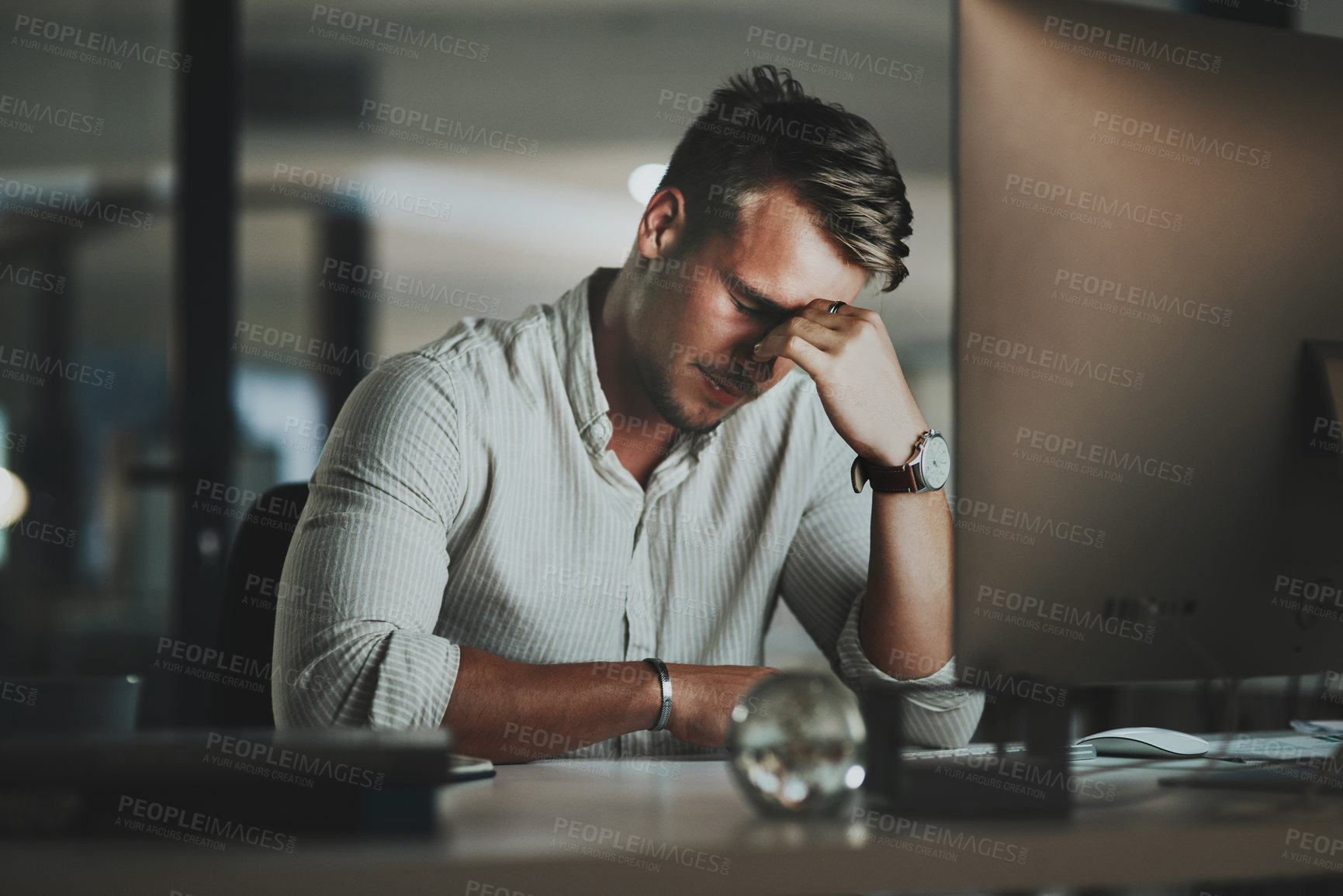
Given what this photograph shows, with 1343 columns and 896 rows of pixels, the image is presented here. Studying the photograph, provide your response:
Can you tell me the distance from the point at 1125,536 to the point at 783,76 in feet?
4.08

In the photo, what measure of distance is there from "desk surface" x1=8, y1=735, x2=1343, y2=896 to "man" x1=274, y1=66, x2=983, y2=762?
48 centimetres

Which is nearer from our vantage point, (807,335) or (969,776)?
(969,776)

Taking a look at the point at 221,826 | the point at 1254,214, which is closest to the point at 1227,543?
the point at 1254,214

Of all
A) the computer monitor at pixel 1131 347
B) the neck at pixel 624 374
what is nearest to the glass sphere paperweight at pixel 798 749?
the computer monitor at pixel 1131 347

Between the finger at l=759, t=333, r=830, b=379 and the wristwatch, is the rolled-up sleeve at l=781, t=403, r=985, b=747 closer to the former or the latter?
the wristwatch

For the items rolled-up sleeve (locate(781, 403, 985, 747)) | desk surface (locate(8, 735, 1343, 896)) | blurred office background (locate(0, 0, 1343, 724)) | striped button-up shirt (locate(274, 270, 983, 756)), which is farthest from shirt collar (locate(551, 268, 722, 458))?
blurred office background (locate(0, 0, 1343, 724))

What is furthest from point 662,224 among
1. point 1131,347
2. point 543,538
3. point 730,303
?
point 1131,347

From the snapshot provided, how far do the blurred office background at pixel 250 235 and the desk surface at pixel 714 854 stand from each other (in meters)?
1.98

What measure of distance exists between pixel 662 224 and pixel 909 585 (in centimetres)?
69

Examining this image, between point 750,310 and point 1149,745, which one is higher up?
point 750,310

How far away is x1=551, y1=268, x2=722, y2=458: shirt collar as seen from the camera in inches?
60.0

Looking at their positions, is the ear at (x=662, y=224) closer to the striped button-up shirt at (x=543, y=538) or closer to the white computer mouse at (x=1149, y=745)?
the striped button-up shirt at (x=543, y=538)

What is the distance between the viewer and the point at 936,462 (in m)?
1.21

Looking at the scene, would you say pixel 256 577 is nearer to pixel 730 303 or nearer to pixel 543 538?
pixel 543 538
